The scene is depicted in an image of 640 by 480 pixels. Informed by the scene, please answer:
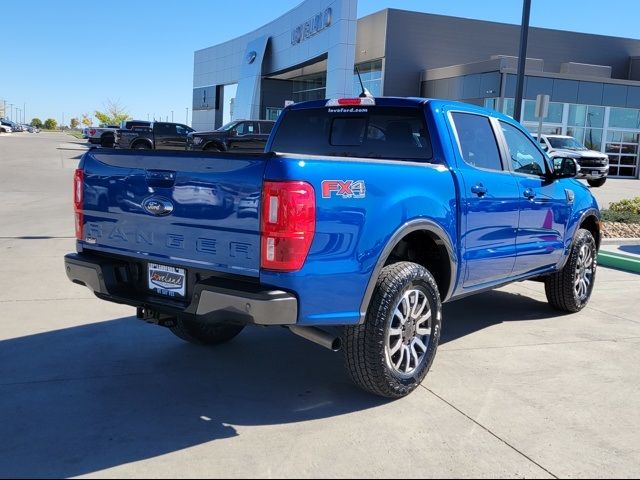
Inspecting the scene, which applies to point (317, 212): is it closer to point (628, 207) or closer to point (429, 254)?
point (429, 254)

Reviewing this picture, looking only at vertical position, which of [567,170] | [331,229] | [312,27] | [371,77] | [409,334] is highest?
[312,27]

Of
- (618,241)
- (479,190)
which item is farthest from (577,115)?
(479,190)

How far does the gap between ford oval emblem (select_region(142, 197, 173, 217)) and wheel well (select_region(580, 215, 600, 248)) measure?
4776 mm

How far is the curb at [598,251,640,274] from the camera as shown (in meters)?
9.23

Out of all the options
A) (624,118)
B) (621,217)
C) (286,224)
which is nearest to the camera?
(286,224)

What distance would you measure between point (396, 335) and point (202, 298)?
1.32 m

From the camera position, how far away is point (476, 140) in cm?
510

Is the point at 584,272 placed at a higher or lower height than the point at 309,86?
lower

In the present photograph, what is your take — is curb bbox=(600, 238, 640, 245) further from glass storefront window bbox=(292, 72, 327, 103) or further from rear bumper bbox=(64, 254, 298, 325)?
glass storefront window bbox=(292, 72, 327, 103)

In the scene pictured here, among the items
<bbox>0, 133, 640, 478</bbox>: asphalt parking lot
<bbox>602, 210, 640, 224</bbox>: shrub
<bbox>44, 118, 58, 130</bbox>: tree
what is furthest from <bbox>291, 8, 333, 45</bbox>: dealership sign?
<bbox>44, 118, 58, 130</bbox>: tree

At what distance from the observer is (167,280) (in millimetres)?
3885

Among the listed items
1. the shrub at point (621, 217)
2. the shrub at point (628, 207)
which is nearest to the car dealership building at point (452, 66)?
the shrub at point (628, 207)

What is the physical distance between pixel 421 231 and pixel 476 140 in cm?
119

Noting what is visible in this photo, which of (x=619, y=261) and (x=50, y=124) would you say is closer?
(x=619, y=261)
